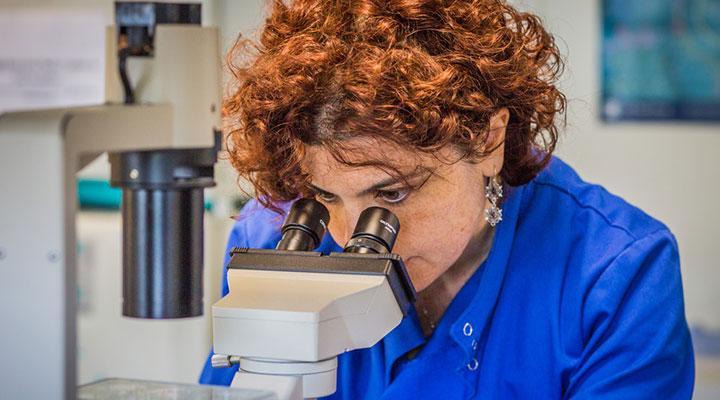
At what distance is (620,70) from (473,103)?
2162 millimetres

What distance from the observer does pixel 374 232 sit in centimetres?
131

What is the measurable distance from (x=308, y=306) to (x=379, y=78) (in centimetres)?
37

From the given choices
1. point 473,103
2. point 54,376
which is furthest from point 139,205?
point 473,103

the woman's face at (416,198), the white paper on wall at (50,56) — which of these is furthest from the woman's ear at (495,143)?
the white paper on wall at (50,56)

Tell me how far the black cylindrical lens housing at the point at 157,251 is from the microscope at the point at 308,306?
6 cm

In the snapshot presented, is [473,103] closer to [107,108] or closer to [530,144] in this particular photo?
[530,144]

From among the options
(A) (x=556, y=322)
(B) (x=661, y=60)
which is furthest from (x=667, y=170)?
(A) (x=556, y=322)

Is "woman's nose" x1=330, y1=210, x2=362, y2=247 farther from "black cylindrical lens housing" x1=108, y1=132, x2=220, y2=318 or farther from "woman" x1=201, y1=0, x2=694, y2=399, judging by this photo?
"black cylindrical lens housing" x1=108, y1=132, x2=220, y2=318

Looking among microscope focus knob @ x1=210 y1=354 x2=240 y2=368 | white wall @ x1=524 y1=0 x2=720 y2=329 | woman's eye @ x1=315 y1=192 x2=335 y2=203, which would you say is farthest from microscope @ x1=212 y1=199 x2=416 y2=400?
white wall @ x1=524 y1=0 x2=720 y2=329

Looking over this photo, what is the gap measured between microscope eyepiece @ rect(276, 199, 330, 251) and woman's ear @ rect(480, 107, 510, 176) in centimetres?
25

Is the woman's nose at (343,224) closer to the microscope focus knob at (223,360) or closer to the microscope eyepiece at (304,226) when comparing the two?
the microscope eyepiece at (304,226)

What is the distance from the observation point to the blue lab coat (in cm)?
145

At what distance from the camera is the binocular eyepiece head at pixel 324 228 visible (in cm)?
130

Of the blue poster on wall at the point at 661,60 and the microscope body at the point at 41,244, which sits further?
the blue poster on wall at the point at 661,60
